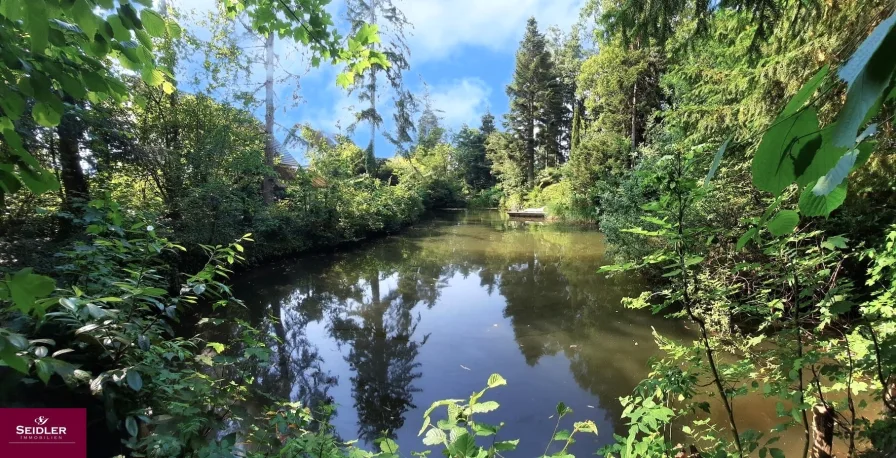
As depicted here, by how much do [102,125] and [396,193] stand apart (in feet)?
41.1

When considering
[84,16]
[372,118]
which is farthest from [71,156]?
[372,118]

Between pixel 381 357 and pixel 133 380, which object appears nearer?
pixel 133 380

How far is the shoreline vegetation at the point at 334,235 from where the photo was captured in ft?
2.90

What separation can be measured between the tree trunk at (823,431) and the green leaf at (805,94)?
2119mm

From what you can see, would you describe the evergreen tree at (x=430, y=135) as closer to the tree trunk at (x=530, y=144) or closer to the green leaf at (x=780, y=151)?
the tree trunk at (x=530, y=144)

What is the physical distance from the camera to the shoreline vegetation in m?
0.88

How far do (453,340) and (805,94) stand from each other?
532 centimetres

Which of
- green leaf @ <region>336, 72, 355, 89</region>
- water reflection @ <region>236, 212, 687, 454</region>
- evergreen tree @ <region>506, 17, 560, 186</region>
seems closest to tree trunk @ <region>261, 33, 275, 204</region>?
water reflection @ <region>236, 212, 687, 454</region>

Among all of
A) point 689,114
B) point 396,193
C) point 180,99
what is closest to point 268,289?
point 180,99

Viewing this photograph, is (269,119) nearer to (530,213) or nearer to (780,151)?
(780,151)

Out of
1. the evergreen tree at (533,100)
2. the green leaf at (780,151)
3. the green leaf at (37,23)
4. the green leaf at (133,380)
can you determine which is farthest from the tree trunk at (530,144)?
the green leaf at (780,151)

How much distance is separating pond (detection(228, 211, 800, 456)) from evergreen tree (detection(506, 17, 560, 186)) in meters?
20.8

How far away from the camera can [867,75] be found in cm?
32

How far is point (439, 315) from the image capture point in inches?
258
